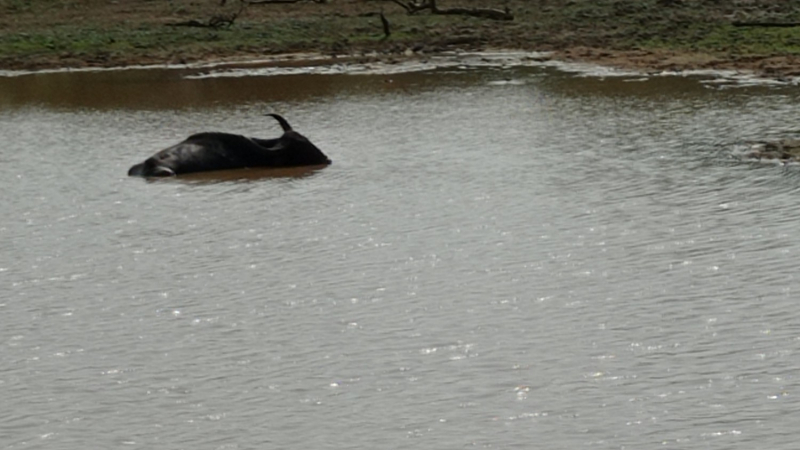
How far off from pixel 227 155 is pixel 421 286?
6.68 metres

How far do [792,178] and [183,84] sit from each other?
13.6 metres

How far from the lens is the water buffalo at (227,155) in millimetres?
19078

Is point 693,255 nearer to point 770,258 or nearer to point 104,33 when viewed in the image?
point 770,258

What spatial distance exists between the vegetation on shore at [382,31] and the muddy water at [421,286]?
5.66 meters

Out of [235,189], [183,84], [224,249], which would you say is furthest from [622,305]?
[183,84]

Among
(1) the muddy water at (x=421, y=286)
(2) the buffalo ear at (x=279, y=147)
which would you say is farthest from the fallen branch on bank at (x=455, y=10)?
(2) the buffalo ear at (x=279, y=147)

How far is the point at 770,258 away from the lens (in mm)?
13273

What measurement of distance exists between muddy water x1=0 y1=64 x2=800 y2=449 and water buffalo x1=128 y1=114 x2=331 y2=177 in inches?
13.9

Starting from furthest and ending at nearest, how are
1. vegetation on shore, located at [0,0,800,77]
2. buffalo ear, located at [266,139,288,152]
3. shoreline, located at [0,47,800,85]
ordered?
vegetation on shore, located at [0,0,800,77] < shoreline, located at [0,47,800,85] < buffalo ear, located at [266,139,288,152]

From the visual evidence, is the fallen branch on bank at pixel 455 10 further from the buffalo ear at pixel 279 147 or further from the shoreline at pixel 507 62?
the buffalo ear at pixel 279 147

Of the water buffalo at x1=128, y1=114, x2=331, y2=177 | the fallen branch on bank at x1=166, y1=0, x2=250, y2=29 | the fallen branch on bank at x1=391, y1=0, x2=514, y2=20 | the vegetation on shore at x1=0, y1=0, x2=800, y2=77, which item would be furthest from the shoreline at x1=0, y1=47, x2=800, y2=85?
the water buffalo at x1=128, y1=114, x2=331, y2=177

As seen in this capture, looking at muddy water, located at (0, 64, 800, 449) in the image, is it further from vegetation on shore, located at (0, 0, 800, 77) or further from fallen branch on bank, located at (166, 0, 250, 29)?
fallen branch on bank, located at (166, 0, 250, 29)

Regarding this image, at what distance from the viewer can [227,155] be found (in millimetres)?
19234

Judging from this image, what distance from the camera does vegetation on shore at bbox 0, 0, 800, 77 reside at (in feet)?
94.2
